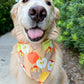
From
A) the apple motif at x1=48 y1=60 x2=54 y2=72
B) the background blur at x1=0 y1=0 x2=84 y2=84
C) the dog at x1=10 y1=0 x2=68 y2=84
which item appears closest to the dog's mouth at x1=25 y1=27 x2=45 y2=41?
the dog at x1=10 y1=0 x2=68 y2=84

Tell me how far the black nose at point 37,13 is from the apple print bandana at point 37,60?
706 mm

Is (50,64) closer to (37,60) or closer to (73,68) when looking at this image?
(37,60)

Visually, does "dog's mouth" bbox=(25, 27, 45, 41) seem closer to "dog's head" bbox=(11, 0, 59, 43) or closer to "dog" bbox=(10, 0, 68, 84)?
"dog's head" bbox=(11, 0, 59, 43)

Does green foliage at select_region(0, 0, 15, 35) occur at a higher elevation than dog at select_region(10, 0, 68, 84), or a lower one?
lower

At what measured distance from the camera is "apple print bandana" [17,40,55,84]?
2.67 metres

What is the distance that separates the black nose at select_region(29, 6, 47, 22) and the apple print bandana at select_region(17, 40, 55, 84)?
706mm

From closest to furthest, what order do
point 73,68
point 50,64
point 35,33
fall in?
point 35,33 < point 50,64 < point 73,68

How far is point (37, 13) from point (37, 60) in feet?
3.45

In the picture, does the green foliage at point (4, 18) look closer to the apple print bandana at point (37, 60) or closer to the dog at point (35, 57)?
the dog at point (35, 57)

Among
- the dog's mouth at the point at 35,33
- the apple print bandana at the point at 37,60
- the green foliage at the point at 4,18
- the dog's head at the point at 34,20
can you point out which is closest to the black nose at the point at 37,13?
the dog's head at the point at 34,20

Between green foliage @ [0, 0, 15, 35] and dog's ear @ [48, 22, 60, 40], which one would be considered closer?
dog's ear @ [48, 22, 60, 40]

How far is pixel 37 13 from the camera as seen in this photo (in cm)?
204

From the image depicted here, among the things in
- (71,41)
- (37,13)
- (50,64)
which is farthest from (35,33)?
(71,41)

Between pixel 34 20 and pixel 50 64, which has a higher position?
pixel 34 20
